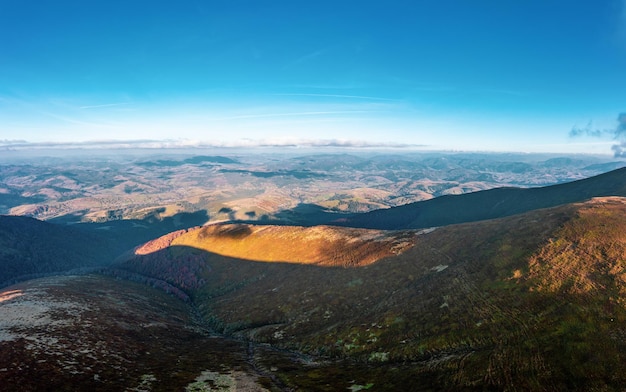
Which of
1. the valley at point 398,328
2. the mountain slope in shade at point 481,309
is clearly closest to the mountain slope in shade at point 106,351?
the valley at point 398,328

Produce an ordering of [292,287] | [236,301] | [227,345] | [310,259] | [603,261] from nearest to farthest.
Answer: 1. [603,261]
2. [227,345]
3. [292,287]
4. [236,301]
5. [310,259]

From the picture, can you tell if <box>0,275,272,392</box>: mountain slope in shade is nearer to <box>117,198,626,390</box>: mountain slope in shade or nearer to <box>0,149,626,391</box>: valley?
<box>0,149,626,391</box>: valley

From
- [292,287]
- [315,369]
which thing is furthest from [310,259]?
[315,369]

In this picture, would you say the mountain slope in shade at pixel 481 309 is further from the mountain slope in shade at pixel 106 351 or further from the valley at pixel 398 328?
the mountain slope in shade at pixel 106 351

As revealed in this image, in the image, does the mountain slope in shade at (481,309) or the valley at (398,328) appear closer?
the mountain slope in shade at (481,309)

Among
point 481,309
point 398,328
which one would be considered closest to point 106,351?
point 398,328

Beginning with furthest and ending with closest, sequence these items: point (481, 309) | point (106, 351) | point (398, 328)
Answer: point (398, 328) < point (481, 309) < point (106, 351)

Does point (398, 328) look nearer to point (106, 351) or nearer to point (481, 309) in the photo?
point (481, 309)

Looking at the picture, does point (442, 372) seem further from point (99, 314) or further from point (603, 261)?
point (99, 314)
